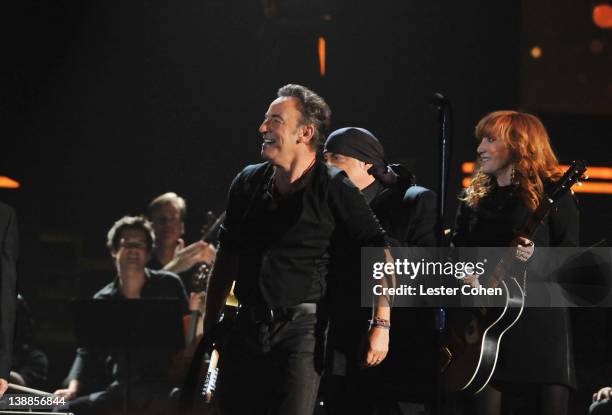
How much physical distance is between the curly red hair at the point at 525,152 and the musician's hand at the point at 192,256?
3.69 m

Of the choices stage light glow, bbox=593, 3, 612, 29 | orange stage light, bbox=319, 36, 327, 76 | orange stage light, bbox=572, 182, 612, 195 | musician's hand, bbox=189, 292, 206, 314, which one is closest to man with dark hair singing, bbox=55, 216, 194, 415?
musician's hand, bbox=189, 292, 206, 314

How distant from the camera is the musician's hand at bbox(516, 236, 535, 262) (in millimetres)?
3705

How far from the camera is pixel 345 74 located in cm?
787

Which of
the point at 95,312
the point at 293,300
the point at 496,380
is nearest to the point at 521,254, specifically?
the point at 496,380

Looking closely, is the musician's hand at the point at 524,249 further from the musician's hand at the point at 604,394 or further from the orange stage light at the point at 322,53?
the orange stage light at the point at 322,53

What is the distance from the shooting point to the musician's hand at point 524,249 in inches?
146

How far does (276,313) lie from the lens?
3.14 m

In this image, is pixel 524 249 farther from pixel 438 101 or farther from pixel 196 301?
pixel 196 301

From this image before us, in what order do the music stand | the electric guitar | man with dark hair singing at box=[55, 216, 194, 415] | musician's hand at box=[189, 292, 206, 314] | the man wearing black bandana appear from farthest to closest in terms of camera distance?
musician's hand at box=[189, 292, 206, 314] < man with dark hair singing at box=[55, 216, 194, 415] < the music stand < the electric guitar < the man wearing black bandana

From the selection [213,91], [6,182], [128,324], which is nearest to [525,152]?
[128,324]

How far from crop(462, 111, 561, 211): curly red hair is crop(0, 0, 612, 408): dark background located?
2.68 meters

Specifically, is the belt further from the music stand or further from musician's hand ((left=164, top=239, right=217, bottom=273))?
musician's hand ((left=164, top=239, right=217, bottom=273))

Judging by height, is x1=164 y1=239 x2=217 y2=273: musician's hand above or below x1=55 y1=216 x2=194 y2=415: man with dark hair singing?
above

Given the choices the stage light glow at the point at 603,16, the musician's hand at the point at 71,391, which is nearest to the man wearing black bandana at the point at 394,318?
the musician's hand at the point at 71,391
